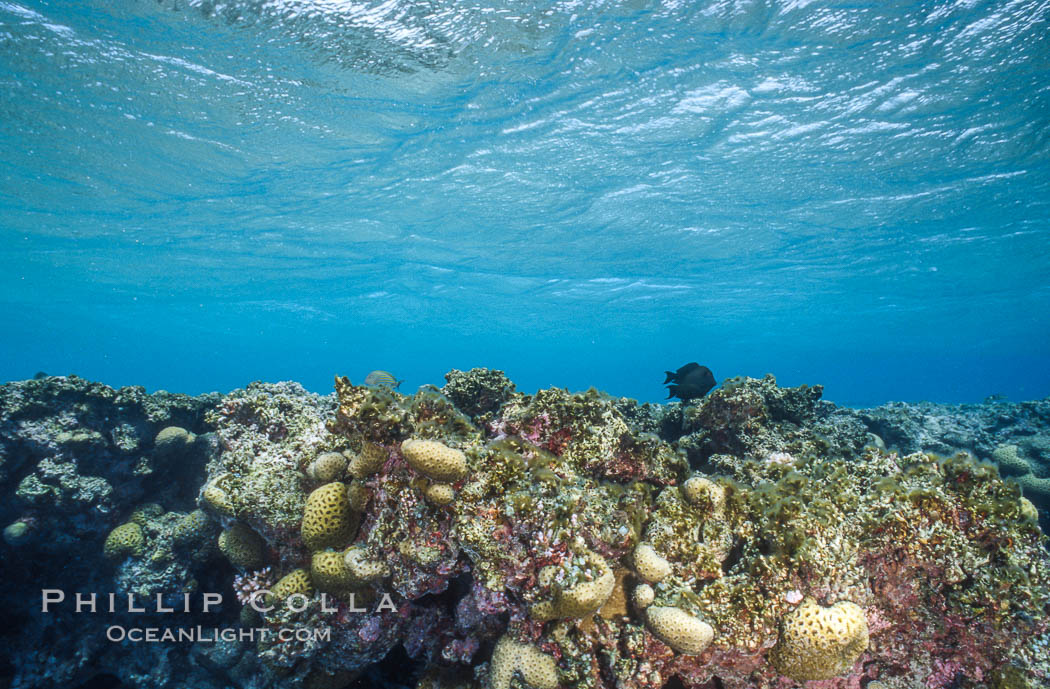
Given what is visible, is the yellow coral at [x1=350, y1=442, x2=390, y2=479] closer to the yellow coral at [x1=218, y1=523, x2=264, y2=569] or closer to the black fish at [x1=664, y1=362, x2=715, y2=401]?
the yellow coral at [x1=218, y1=523, x2=264, y2=569]

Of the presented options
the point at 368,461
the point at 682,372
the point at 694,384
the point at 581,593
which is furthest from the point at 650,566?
the point at 682,372

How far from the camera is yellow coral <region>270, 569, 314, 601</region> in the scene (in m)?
3.72

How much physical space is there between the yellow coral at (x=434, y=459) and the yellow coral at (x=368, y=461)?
0.51 m

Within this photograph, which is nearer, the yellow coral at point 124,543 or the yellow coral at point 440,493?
the yellow coral at point 440,493

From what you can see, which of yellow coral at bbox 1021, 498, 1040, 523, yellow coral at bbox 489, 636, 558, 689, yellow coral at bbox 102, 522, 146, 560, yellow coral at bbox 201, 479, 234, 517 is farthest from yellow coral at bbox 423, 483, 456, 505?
yellow coral at bbox 102, 522, 146, 560

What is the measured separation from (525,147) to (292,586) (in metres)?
15.3

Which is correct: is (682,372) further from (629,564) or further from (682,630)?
(682,630)

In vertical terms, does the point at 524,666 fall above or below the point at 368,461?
below

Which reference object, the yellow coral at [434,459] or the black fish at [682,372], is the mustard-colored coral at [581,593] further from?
the black fish at [682,372]

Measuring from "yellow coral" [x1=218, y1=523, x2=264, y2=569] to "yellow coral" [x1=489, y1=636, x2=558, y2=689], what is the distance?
8.59 feet

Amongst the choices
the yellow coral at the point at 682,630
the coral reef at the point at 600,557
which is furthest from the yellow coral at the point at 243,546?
the yellow coral at the point at 682,630

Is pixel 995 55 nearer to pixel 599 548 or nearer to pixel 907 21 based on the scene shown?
pixel 907 21

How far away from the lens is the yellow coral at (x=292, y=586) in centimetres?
372

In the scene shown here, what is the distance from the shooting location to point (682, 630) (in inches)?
113
